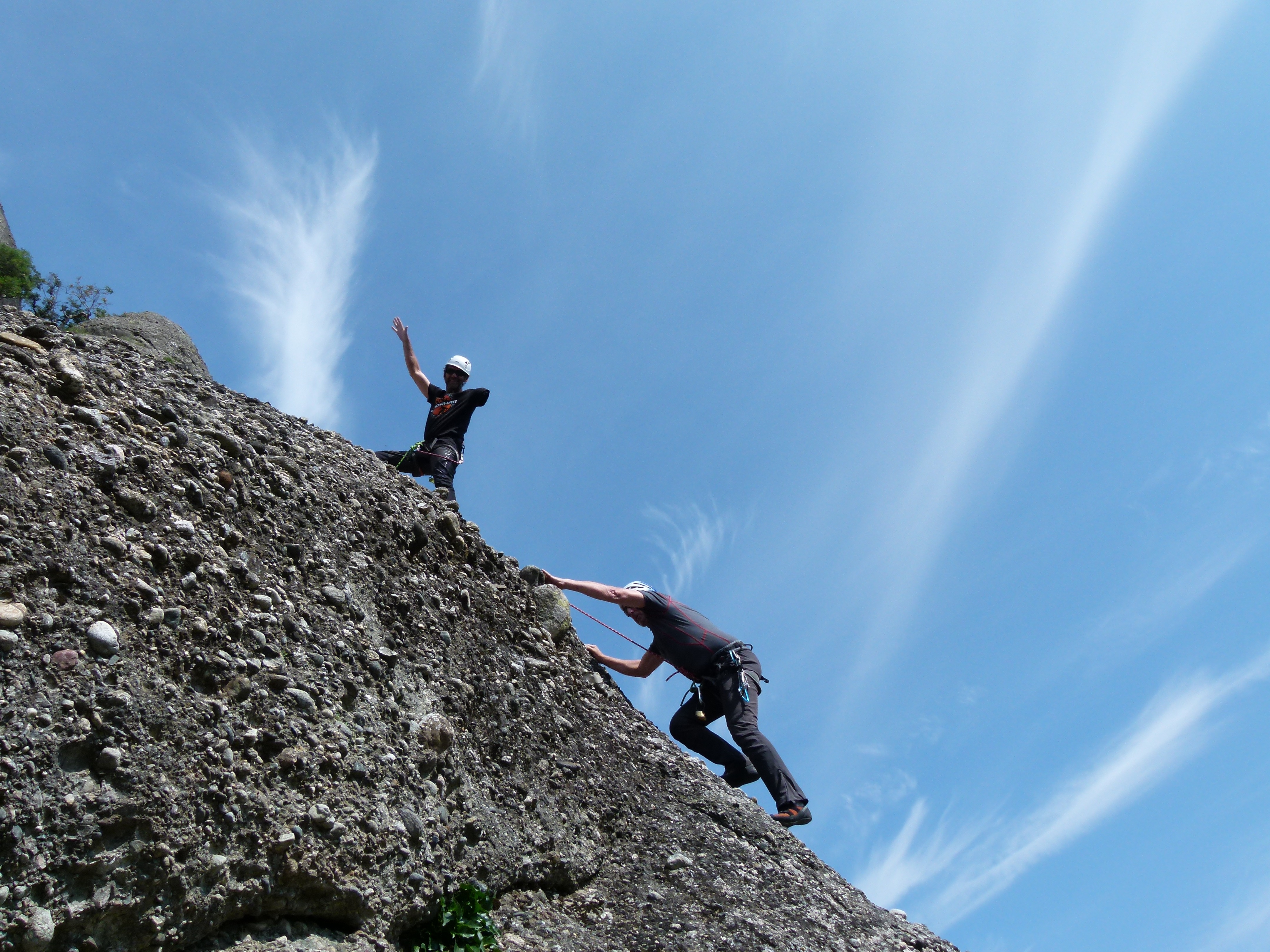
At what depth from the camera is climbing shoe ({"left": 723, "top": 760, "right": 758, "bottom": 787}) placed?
30.1 ft

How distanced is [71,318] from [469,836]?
40.7 meters

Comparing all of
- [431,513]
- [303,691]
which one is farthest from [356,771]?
[431,513]

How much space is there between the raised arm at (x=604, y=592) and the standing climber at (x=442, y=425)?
1.77 meters

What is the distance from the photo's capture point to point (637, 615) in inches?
370

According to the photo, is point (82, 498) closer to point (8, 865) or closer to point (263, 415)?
point (8, 865)

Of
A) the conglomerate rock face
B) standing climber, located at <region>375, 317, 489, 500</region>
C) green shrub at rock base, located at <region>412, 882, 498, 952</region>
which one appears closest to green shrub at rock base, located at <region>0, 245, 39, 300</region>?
standing climber, located at <region>375, 317, 489, 500</region>

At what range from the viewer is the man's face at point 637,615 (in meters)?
9.35

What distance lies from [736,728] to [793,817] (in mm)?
1098

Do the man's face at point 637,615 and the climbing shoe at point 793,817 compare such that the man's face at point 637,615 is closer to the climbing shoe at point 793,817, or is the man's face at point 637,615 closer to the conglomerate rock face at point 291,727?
the conglomerate rock face at point 291,727

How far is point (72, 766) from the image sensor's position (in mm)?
3869

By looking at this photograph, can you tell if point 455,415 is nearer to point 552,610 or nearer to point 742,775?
point 552,610

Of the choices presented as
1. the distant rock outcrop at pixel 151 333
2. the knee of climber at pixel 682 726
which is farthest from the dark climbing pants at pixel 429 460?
the distant rock outcrop at pixel 151 333

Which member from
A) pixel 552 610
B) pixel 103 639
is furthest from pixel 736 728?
pixel 103 639

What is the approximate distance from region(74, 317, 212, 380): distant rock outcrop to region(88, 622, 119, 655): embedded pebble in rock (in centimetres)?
2276
